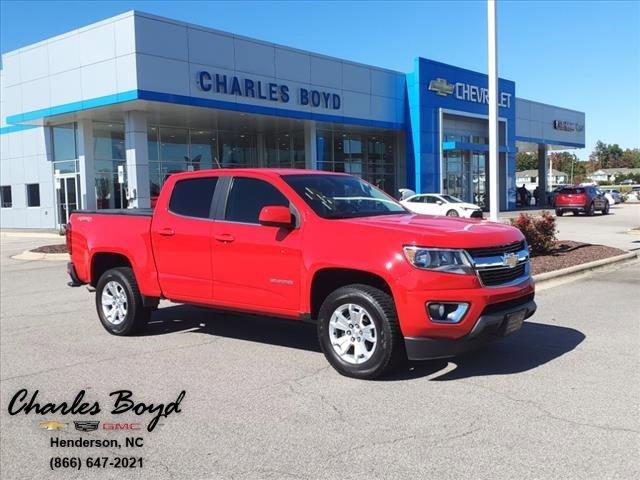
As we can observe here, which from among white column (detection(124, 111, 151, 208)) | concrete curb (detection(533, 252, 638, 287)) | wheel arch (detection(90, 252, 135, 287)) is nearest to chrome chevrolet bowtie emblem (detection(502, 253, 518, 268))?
wheel arch (detection(90, 252, 135, 287))

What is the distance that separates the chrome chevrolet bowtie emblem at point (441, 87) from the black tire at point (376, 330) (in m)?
32.6

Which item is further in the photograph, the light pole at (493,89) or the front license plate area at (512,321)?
the light pole at (493,89)

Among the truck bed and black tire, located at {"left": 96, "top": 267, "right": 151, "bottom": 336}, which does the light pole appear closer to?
the truck bed

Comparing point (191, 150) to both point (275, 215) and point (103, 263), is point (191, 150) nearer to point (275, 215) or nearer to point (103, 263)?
point (103, 263)

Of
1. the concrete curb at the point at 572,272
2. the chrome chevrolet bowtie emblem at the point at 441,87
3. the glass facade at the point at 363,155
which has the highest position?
the chrome chevrolet bowtie emblem at the point at 441,87

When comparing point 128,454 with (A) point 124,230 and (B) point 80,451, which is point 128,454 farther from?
(A) point 124,230

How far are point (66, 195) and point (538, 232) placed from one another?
75.7ft

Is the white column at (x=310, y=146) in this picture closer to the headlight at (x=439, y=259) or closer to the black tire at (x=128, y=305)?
the black tire at (x=128, y=305)

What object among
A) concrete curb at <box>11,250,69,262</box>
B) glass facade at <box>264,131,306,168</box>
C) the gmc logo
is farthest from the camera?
glass facade at <box>264,131,306,168</box>

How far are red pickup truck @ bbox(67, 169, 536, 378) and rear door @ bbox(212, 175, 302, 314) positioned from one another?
13 mm

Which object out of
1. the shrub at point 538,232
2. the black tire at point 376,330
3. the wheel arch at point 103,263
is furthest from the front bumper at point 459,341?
the shrub at point 538,232

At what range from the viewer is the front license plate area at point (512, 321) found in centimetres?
545

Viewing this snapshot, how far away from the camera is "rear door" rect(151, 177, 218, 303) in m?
6.64

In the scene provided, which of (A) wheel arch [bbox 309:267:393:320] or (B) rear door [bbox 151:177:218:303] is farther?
(B) rear door [bbox 151:177:218:303]
